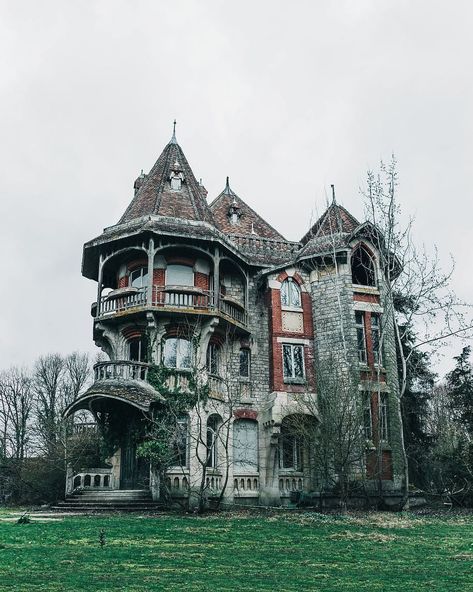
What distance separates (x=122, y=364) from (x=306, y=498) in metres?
8.59

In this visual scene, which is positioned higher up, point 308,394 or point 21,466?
point 308,394

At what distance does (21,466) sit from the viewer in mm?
28516

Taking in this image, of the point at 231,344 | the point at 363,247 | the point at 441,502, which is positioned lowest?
the point at 441,502

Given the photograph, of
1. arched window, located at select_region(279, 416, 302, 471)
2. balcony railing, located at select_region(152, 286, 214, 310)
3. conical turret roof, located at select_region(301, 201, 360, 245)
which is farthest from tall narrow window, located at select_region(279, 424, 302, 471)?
conical turret roof, located at select_region(301, 201, 360, 245)

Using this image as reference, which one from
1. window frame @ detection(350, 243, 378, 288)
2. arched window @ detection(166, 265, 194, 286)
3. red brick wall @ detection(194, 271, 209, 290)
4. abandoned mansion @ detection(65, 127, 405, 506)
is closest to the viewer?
abandoned mansion @ detection(65, 127, 405, 506)

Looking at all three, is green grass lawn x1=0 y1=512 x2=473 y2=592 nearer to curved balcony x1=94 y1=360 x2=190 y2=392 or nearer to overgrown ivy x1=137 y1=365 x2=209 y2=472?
overgrown ivy x1=137 y1=365 x2=209 y2=472

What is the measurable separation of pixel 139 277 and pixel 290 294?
6685 mm

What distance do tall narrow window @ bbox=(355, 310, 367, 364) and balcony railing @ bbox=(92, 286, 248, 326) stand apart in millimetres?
5103

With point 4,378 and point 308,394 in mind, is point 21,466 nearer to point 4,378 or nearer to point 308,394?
point 308,394

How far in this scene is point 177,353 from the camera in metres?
24.8

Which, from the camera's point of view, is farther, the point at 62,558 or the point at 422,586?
the point at 62,558

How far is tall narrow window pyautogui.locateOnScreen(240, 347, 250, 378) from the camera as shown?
2661cm

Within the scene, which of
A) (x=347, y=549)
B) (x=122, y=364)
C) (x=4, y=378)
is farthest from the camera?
(x=4, y=378)

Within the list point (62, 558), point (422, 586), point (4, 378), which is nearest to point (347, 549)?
point (422, 586)
